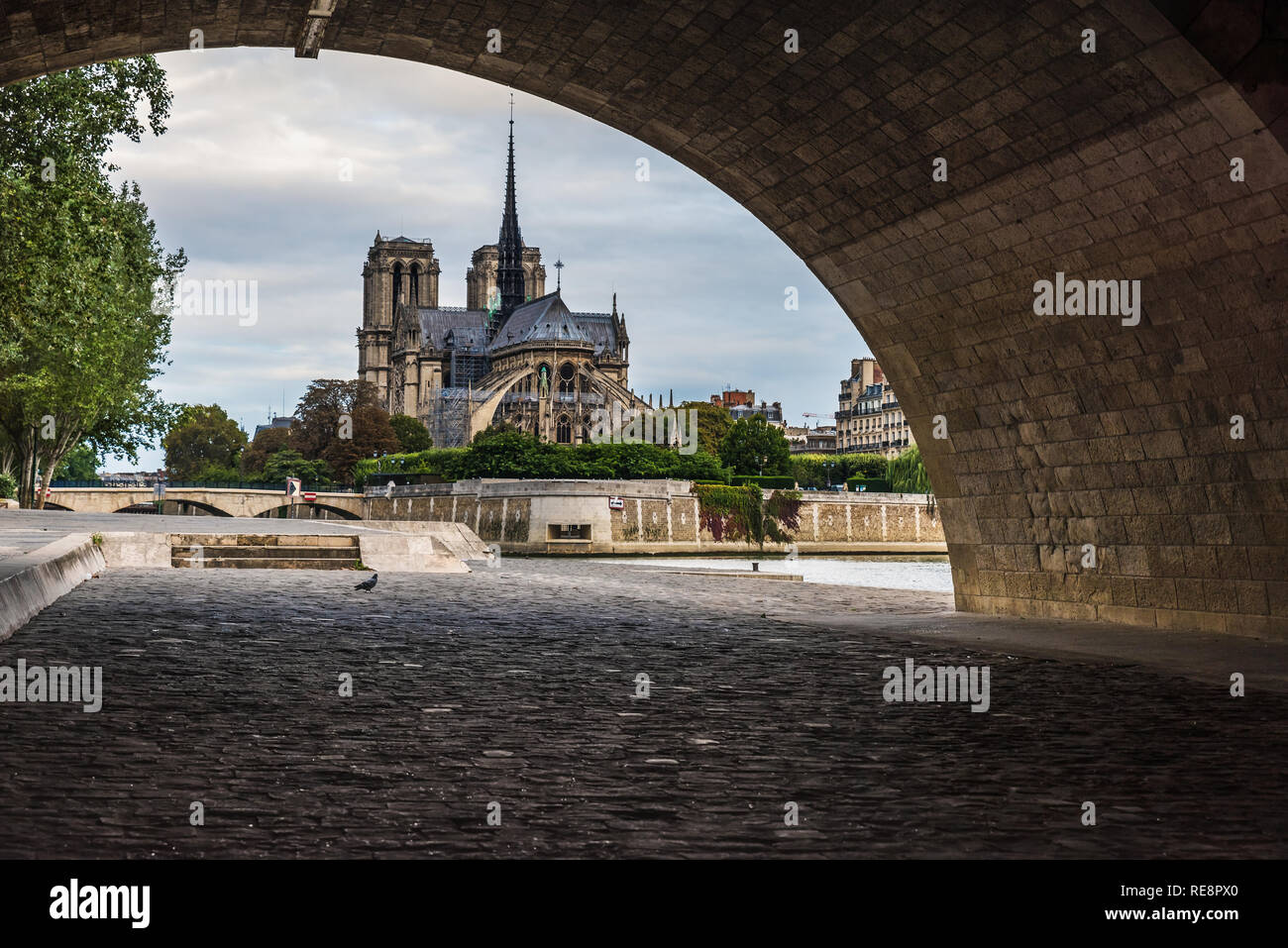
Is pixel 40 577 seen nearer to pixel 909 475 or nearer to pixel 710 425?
pixel 909 475

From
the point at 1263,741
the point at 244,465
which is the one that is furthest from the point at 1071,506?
the point at 244,465

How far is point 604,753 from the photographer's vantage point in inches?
266

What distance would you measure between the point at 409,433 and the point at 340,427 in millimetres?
25813

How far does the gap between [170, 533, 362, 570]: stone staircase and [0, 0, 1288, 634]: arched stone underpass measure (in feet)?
44.5

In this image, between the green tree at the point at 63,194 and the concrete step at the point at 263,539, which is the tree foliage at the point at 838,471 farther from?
the green tree at the point at 63,194

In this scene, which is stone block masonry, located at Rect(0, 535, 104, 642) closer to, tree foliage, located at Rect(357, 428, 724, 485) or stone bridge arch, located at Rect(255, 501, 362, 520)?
tree foliage, located at Rect(357, 428, 724, 485)

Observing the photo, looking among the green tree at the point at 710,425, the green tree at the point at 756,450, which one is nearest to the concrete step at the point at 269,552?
the green tree at the point at 756,450

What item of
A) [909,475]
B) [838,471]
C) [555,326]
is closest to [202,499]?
[909,475]

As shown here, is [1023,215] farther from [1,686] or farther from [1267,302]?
[1,686]

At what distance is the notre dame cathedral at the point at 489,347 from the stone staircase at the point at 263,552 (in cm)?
11453

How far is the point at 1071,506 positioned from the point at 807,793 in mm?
10814

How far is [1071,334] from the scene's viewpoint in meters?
14.2

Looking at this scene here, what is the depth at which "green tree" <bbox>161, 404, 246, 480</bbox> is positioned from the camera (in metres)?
153

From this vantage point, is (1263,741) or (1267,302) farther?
(1267,302)
